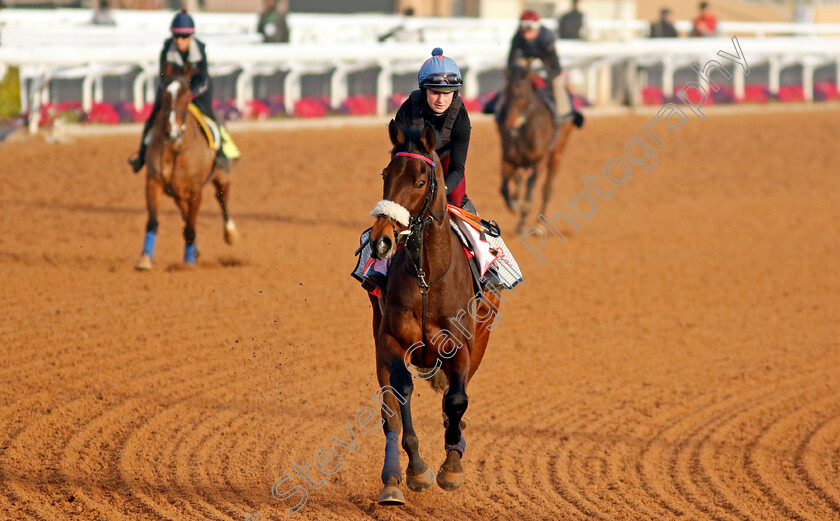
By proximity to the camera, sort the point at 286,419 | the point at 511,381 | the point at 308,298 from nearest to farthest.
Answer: the point at 286,419 < the point at 511,381 < the point at 308,298

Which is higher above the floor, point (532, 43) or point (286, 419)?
point (532, 43)

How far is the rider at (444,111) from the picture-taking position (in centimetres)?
582

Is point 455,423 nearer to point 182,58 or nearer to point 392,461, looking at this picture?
point 392,461

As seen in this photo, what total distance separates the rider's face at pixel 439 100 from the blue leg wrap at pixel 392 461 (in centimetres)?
189

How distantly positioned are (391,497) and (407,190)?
166 cm

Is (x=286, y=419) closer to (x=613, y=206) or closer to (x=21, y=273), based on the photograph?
(x=21, y=273)

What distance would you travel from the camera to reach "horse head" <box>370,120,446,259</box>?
4973 millimetres

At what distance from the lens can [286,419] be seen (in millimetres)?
7453

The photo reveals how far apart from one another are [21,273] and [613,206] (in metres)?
11.0

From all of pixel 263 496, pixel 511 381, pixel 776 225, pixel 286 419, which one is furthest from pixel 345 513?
pixel 776 225

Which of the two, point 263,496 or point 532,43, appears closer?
point 263,496

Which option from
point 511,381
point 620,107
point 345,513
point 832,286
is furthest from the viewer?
point 620,107

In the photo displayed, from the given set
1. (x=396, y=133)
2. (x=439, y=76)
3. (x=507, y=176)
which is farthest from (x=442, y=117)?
(x=507, y=176)

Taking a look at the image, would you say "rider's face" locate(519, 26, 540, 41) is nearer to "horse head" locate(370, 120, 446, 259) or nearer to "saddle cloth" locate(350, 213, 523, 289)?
"saddle cloth" locate(350, 213, 523, 289)
